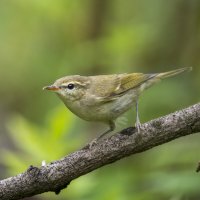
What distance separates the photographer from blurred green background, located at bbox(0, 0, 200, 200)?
5.48 meters

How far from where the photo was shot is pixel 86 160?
13.3 feet

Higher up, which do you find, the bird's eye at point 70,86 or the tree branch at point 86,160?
the bird's eye at point 70,86

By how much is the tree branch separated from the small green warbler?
0.98 metres

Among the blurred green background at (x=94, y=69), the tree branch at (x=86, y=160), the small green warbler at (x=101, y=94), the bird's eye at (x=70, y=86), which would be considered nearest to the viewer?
the tree branch at (x=86, y=160)

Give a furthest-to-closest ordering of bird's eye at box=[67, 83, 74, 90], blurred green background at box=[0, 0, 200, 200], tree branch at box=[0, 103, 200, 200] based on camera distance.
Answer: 1. blurred green background at box=[0, 0, 200, 200]
2. bird's eye at box=[67, 83, 74, 90]
3. tree branch at box=[0, 103, 200, 200]

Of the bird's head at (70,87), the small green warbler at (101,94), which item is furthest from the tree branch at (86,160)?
the bird's head at (70,87)

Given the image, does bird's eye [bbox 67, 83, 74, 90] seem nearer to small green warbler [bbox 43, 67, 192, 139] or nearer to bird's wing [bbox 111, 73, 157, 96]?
small green warbler [bbox 43, 67, 192, 139]

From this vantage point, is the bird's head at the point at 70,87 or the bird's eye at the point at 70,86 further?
the bird's eye at the point at 70,86

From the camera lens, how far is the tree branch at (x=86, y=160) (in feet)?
13.0

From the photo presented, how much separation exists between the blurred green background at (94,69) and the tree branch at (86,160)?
1.06 metres

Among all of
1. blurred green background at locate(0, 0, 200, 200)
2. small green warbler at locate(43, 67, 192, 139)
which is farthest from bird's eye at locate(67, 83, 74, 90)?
blurred green background at locate(0, 0, 200, 200)

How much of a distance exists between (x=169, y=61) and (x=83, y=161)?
13.7 ft

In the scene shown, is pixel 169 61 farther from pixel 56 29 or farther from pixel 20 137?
pixel 20 137

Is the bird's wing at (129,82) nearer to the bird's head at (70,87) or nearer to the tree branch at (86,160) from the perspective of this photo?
the bird's head at (70,87)
